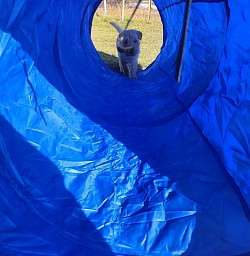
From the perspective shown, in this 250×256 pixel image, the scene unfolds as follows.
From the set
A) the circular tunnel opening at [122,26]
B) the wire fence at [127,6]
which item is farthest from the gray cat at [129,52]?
the wire fence at [127,6]

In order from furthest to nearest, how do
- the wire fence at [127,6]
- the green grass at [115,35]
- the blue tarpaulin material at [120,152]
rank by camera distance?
1. the wire fence at [127,6]
2. the green grass at [115,35]
3. the blue tarpaulin material at [120,152]

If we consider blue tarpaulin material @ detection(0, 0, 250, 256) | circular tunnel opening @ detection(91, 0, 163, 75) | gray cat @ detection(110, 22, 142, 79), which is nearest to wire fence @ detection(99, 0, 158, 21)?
circular tunnel opening @ detection(91, 0, 163, 75)

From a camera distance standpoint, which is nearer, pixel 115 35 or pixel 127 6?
pixel 115 35

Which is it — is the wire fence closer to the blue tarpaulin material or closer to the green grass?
the green grass

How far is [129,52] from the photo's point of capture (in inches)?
219

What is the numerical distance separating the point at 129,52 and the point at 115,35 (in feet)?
13.1

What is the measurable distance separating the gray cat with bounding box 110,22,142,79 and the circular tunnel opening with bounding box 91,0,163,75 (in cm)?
54

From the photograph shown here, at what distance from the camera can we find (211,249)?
1851mm

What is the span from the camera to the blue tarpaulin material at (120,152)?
1.97 m

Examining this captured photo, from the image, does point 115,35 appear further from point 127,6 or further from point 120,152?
point 120,152

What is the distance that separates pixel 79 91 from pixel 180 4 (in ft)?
5.08

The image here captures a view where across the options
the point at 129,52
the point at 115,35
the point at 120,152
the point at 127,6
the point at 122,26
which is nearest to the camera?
the point at 120,152

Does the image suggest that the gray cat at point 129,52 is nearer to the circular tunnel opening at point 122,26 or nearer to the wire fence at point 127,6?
the circular tunnel opening at point 122,26

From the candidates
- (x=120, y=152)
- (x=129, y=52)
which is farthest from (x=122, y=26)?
(x=120, y=152)
